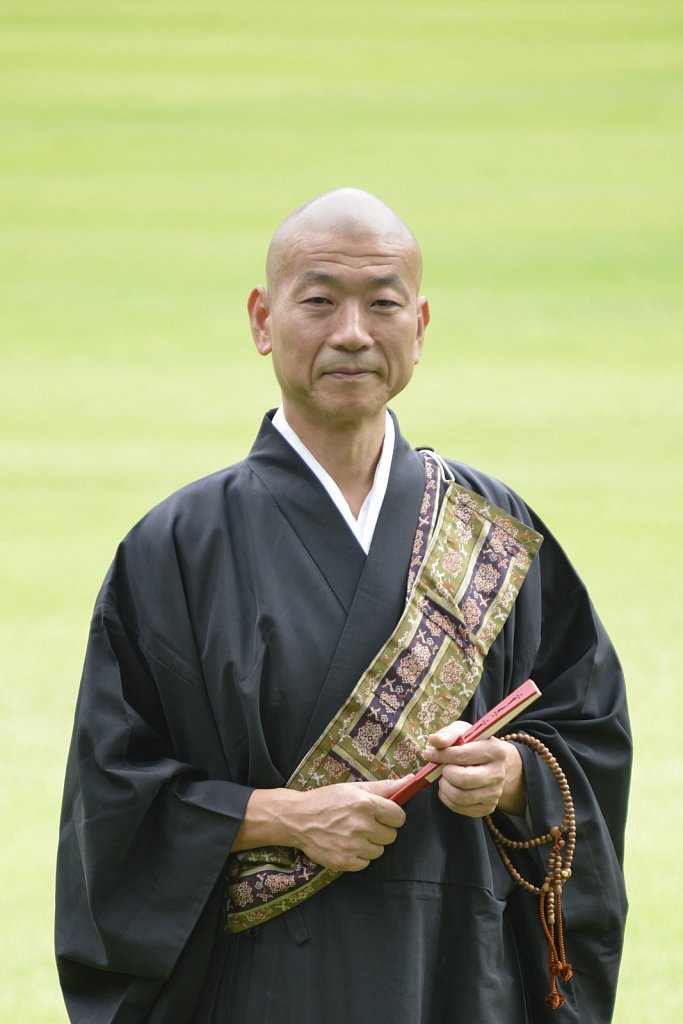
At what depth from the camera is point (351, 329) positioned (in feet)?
4.72

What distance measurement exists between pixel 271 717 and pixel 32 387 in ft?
14.3

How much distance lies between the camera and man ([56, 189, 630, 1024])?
4.68 feet

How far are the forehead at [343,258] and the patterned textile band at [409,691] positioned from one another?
0.83 feet

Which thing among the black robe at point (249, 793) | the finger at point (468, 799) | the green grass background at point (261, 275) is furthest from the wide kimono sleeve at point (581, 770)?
the green grass background at point (261, 275)

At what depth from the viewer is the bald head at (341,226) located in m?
1.47

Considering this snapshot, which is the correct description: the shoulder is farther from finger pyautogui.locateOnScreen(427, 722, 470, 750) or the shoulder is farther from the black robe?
finger pyautogui.locateOnScreen(427, 722, 470, 750)

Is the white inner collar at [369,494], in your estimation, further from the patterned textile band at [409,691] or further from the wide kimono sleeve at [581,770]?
the wide kimono sleeve at [581,770]

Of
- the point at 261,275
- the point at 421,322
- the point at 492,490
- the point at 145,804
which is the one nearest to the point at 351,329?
the point at 421,322

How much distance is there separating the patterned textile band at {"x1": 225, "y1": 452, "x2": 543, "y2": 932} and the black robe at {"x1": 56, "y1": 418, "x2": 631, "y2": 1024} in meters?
0.02

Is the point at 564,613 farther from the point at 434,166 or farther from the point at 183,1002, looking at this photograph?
the point at 434,166

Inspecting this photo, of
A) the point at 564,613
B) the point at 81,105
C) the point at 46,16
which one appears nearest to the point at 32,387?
the point at 81,105

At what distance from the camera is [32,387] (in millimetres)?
5598

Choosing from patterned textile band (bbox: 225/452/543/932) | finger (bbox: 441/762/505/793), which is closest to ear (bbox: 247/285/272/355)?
patterned textile band (bbox: 225/452/543/932)

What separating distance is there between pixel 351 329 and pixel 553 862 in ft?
1.89
